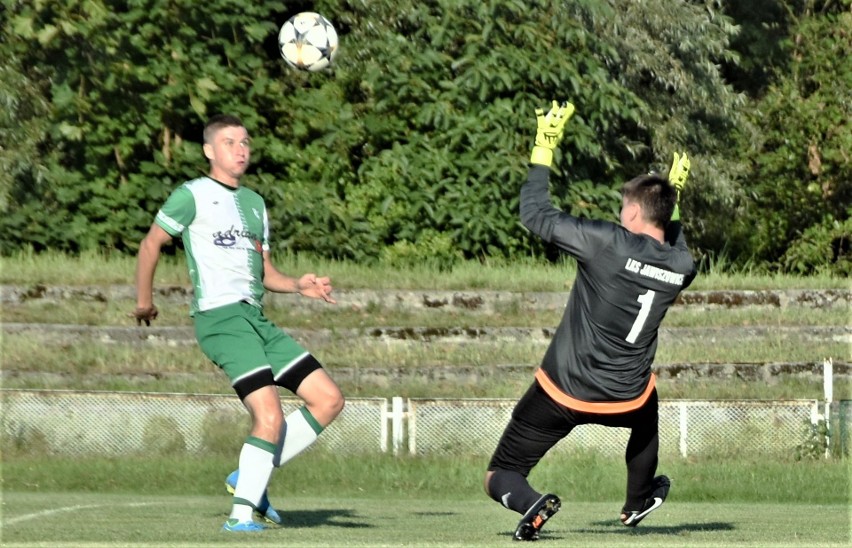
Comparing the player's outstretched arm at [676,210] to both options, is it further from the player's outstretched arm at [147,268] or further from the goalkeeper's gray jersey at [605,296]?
the player's outstretched arm at [147,268]

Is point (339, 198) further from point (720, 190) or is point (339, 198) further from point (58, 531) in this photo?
point (58, 531)

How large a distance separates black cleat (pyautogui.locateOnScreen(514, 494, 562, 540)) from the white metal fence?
22.6 feet

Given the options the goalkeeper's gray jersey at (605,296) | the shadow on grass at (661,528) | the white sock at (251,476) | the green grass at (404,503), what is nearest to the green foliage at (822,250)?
the green grass at (404,503)

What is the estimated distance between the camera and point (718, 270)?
20.8 m

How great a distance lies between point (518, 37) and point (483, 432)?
316 inches

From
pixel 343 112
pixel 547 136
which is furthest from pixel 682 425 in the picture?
pixel 343 112

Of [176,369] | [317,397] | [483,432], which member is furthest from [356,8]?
[317,397]

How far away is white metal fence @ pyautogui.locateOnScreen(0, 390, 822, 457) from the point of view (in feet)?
45.7

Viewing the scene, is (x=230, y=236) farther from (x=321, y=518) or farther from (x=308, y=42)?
(x=308, y=42)

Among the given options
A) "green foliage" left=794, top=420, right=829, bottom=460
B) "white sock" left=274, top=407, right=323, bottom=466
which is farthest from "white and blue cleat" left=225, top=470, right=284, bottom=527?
"green foliage" left=794, top=420, right=829, bottom=460

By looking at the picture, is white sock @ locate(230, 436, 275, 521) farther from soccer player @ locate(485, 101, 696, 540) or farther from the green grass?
soccer player @ locate(485, 101, 696, 540)

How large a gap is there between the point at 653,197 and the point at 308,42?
1028 centimetres

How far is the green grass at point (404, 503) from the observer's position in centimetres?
729

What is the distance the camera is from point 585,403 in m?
7.03
